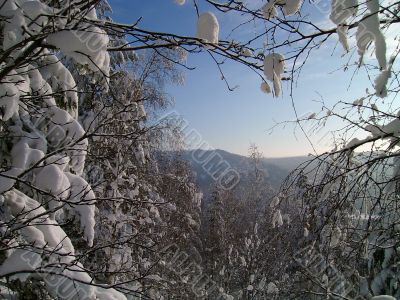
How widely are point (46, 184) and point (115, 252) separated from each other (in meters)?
5.54

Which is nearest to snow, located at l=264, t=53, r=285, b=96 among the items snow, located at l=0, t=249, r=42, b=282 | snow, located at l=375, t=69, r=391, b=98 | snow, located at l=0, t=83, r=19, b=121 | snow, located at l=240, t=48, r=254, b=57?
snow, located at l=240, t=48, r=254, b=57

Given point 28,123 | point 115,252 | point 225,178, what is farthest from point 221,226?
point 28,123

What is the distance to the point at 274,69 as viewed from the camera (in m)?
1.77

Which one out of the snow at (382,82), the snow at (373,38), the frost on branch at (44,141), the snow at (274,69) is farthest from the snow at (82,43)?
the snow at (382,82)

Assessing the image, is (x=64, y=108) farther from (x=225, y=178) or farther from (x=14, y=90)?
(x=225, y=178)

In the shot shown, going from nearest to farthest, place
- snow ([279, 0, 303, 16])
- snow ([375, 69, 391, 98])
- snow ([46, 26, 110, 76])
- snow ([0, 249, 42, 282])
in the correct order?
1. snow ([46, 26, 110, 76])
2. snow ([279, 0, 303, 16])
3. snow ([375, 69, 391, 98])
4. snow ([0, 249, 42, 282])

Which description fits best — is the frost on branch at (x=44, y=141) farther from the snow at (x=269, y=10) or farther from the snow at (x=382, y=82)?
the snow at (x=382, y=82)

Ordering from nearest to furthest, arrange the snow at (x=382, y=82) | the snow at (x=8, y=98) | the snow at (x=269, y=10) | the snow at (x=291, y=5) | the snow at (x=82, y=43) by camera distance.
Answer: the snow at (x=82, y=43) < the snow at (x=291, y=5) < the snow at (x=269, y=10) < the snow at (x=8, y=98) < the snow at (x=382, y=82)

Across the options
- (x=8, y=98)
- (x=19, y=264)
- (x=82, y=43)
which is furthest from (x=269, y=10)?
(x=19, y=264)

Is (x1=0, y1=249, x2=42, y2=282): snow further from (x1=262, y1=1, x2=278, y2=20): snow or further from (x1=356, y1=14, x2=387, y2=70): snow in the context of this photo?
(x1=356, y1=14, x2=387, y2=70): snow

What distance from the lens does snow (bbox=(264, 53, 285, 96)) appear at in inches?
69.0

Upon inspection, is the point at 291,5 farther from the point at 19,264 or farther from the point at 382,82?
the point at 19,264

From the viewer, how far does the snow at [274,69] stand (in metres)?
1.75

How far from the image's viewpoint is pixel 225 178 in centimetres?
2988
